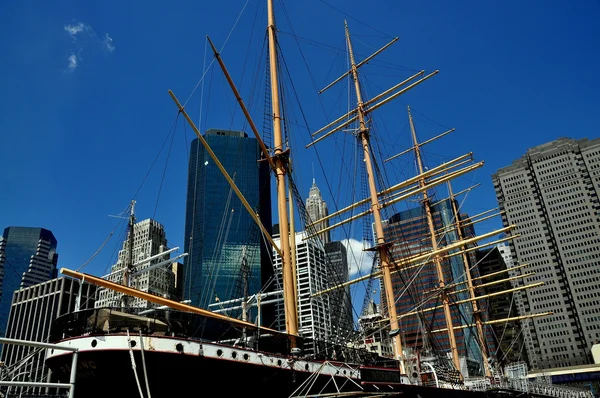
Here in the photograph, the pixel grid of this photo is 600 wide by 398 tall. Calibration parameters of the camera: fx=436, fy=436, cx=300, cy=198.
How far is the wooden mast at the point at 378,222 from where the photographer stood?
882 inches

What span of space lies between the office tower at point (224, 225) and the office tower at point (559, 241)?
6236 centimetres

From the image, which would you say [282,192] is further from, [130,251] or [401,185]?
[130,251]

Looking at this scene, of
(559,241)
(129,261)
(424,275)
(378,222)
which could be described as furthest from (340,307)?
(559,241)

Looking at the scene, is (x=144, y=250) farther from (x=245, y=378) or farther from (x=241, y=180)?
(x=245, y=378)

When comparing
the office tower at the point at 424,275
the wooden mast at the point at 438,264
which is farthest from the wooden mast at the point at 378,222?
the wooden mast at the point at 438,264

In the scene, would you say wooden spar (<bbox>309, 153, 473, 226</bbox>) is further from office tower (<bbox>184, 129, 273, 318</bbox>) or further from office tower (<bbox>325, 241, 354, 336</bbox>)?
office tower (<bbox>184, 129, 273, 318</bbox>)

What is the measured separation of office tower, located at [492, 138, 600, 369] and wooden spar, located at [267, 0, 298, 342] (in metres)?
96.4

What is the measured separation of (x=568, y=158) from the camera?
396 ft

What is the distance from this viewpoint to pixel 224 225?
82.2 m

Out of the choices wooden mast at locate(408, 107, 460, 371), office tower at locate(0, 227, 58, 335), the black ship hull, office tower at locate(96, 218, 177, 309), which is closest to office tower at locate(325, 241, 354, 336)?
the black ship hull

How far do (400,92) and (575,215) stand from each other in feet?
345

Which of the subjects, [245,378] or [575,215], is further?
[575,215]

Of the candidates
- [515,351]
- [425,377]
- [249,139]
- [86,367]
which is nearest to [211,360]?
[86,367]

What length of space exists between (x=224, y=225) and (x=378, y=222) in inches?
2293
